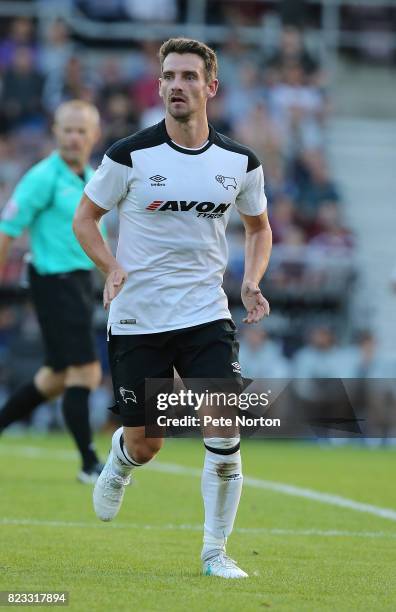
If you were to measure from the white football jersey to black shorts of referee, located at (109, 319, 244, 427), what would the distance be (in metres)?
0.05

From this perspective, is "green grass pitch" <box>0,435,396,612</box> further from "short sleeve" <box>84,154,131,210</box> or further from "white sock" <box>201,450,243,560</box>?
"short sleeve" <box>84,154,131,210</box>

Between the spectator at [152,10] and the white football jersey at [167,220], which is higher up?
the white football jersey at [167,220]

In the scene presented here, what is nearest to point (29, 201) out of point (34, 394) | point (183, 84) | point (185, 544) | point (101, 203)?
point (34, 394)

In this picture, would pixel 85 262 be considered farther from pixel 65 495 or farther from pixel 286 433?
pixel 286 433

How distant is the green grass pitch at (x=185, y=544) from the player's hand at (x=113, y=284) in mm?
1223

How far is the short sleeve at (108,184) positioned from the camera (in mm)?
6566

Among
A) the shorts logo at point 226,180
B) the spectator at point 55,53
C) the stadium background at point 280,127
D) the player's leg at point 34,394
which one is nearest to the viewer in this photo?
the shorts logo at point 226,180

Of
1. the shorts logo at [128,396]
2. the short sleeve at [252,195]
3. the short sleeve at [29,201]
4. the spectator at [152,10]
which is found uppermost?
the short sleeve at [252,195]

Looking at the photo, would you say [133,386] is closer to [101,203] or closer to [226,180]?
Answer: [101,203]

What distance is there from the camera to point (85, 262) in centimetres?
1058

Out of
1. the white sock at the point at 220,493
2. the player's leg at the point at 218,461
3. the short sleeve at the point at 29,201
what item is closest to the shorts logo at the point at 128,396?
the player's leg at the point at 218,461

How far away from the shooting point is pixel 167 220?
6.63 meters

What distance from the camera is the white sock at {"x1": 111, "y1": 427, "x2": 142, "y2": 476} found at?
6.89 metres

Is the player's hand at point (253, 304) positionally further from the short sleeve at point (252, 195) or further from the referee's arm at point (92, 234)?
the referee's arm at point (92, 234)
